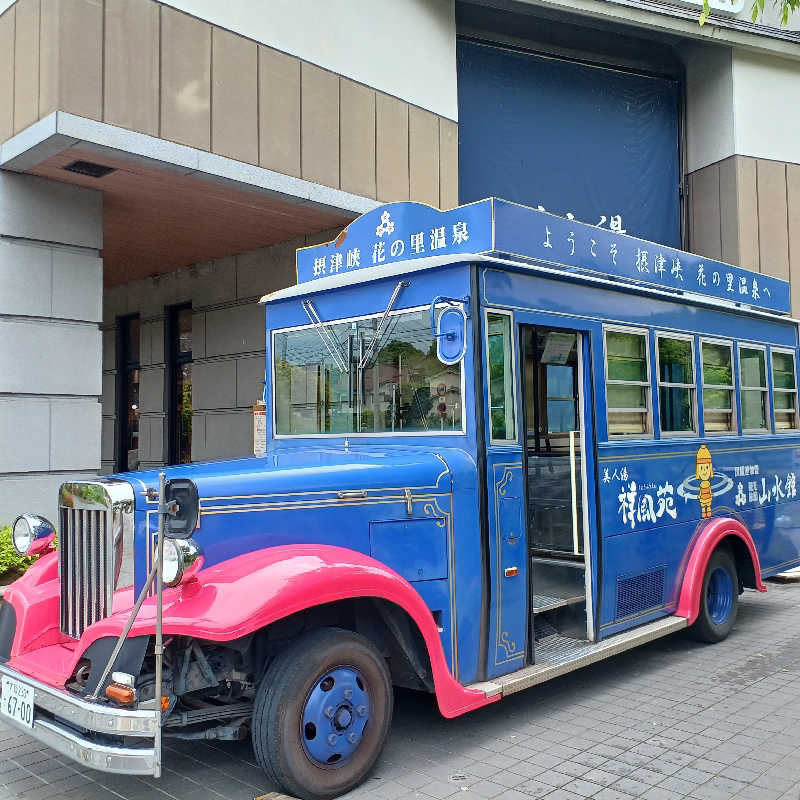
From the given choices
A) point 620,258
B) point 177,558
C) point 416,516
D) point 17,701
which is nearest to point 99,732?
point 17,701

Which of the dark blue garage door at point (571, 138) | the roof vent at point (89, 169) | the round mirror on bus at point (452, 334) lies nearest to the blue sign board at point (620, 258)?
the round mirror on bus at point (452, 334)

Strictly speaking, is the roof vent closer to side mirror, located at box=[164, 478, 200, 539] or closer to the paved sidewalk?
the paved sidewalk

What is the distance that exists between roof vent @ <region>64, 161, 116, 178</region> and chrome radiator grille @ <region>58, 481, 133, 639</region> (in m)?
4.71

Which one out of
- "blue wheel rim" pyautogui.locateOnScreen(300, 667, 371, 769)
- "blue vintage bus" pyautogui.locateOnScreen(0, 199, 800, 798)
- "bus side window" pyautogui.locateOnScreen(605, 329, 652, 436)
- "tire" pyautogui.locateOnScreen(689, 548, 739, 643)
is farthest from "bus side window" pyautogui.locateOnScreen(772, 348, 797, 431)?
"blue wheel rim" pyautogui.locateOnScreen(300, 667, 371, 769)

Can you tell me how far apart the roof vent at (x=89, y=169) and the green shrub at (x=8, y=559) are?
3443 millimetres

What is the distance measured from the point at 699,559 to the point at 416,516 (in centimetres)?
305

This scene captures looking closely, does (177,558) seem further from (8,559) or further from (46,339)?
(46,339)

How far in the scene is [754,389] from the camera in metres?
7.42

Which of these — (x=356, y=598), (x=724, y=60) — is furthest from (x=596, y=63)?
(x=356, y=598)

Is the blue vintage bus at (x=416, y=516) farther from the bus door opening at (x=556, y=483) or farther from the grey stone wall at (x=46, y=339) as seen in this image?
the grey stone wall at (x=46, y=339)

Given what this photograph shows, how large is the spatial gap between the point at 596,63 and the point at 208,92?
24.4ft

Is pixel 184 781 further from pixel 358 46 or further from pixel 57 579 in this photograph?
pixel 358 46

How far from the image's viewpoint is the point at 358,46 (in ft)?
33.0

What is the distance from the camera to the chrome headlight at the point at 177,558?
3.56 m
